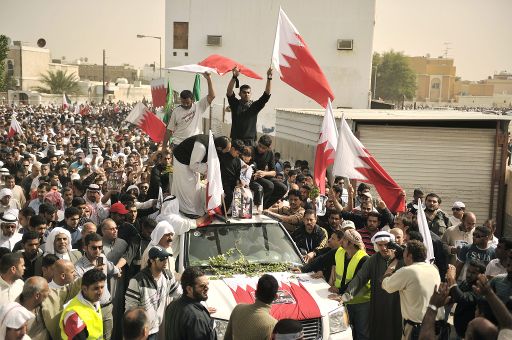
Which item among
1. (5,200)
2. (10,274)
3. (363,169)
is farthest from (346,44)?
(10,274)

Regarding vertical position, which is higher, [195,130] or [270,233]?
[195,130]

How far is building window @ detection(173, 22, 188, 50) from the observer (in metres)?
36.4

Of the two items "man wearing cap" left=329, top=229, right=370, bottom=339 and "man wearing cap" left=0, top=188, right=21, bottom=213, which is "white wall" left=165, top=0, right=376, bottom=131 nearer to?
"man wearing cap" left=0, top=188, right=21, bottom=213

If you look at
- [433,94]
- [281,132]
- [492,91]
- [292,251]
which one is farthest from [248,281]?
[492,91]

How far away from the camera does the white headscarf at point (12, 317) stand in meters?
4.66

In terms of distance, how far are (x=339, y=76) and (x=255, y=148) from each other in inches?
1117

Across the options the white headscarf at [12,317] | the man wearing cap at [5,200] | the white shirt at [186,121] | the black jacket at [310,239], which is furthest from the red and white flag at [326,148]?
the white headscarf at [12,317]

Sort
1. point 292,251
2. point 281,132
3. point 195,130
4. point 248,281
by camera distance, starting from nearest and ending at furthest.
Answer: point 248,281 < point 292,251 < point 195,130 < point 281,132

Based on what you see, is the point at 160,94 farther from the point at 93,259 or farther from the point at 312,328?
the point at 312,328

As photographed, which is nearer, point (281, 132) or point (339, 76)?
point (281, 132)

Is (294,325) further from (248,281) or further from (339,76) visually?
(339,76)

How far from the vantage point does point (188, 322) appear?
5258 mm

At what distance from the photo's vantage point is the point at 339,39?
36.9m

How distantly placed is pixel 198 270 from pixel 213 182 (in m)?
2.39
